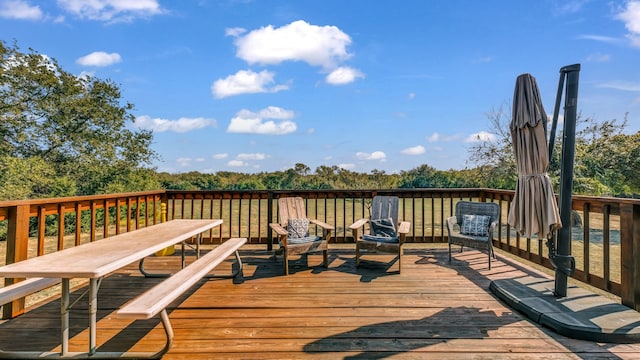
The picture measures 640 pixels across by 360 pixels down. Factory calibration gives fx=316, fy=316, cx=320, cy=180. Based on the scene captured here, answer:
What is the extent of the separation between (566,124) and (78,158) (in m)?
15.5

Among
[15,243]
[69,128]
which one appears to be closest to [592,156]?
[15,243]

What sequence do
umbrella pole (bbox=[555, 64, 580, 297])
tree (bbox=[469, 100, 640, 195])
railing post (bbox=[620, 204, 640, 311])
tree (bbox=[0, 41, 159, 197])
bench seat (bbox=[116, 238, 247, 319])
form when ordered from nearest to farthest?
1. bench seat (bbox=[116, 238, 247, 319])
2. railing post (bbox=[620, 204, 640, 311])
3. umbrella pole (bbox=[555, 64, 580, 297])
4. tree (bbox=[469, 100, 640, 195])
5. tree (bbox=[0, 41, 159, 197])

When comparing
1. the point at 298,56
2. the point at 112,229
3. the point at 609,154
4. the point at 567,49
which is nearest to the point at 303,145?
the point at 298,56

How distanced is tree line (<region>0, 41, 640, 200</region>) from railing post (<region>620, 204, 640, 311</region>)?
6646 mm

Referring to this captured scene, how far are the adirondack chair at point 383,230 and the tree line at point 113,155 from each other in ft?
14.4

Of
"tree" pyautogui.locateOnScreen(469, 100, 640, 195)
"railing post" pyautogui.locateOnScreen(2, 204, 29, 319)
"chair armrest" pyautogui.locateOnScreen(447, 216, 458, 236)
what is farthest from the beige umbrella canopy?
"tree" pyautogui.locateOnScreen(469, 100, 640, 195)

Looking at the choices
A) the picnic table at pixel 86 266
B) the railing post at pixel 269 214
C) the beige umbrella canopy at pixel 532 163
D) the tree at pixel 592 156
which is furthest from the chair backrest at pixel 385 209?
the tree at pixel 592 156

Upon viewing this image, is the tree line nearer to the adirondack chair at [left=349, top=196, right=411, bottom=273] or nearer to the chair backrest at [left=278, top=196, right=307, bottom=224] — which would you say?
the chair backrest at [left=278, top=196, right=307, bottom=224]

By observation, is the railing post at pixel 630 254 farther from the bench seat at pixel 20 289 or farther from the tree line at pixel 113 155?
the tree line at pixel 113 155

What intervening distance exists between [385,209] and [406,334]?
8.32 ft

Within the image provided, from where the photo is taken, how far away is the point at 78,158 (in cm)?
1276

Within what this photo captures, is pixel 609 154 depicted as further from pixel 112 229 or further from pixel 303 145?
pixel 112 229

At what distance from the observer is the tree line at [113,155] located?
9.99 meters

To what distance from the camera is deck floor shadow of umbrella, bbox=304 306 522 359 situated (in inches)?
84.0
